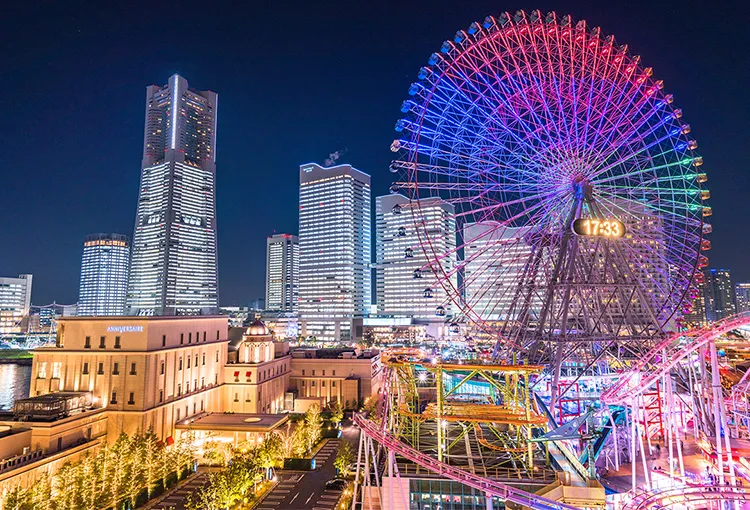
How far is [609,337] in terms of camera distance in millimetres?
37281

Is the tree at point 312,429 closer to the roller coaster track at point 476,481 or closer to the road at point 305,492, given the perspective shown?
the road at point 305,492

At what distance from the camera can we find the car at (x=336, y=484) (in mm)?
41281

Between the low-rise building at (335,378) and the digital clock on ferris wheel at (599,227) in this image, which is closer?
the digital clock on ferris wheel at (599,227)

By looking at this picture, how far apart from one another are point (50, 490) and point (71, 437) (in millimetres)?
8971

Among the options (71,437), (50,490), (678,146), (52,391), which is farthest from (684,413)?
(52,391)

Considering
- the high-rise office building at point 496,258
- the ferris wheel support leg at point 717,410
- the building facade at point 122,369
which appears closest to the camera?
the ferris wheel support leg at point 717,410

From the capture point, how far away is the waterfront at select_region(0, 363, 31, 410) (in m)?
89.1

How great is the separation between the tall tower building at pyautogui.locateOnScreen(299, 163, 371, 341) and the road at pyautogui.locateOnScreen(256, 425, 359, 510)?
13579 cm

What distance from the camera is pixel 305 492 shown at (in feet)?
133

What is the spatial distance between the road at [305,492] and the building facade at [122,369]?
52.2 feet

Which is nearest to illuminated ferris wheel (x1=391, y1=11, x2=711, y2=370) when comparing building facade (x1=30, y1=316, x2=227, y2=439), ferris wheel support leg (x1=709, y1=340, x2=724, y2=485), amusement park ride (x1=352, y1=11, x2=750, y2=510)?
amusement park ride (x1=352, y1=11, x2=750, y2=510)

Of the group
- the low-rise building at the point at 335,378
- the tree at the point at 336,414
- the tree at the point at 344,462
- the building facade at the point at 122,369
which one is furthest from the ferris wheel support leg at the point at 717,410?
the low-rise building at the point at 335,378

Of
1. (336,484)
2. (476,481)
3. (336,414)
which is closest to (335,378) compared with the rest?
(336,414)

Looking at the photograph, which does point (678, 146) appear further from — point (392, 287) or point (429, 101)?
point (392, 287)
